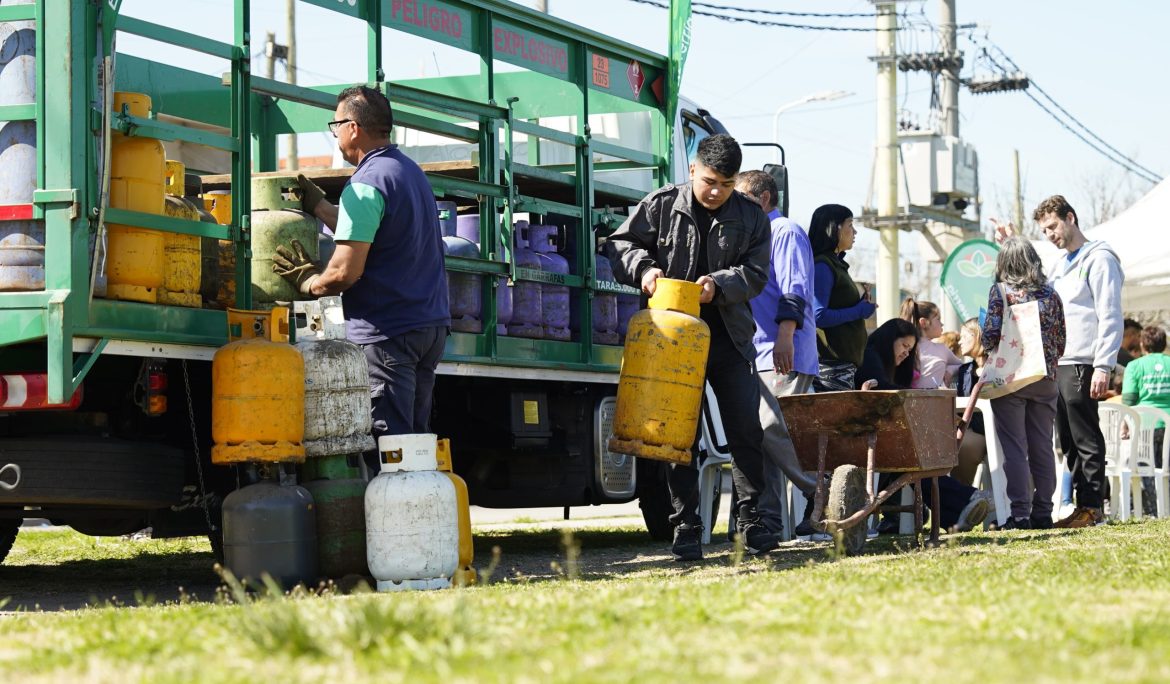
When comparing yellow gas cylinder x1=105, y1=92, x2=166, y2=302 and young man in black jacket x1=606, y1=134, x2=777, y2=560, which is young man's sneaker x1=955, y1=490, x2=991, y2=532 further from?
yellow gas cylinder x1=105, y1=92, x2=166, y2=302

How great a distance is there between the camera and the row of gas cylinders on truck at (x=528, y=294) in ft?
27.3

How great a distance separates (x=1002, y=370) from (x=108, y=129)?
223 inches

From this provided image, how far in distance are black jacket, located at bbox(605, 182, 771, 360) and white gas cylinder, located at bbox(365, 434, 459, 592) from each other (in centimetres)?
171

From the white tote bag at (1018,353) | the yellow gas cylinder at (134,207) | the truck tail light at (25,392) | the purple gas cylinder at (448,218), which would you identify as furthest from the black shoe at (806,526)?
the truck tail light at (25,392)

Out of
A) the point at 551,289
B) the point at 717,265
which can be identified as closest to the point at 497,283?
the point at 551,289

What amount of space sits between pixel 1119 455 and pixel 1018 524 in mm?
2014

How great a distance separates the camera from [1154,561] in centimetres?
625

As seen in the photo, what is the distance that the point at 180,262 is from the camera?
678cm

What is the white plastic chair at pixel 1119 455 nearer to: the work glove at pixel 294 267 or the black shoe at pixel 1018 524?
the black shoe at pixel 1018 524

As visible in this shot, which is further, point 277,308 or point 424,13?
point 424,13

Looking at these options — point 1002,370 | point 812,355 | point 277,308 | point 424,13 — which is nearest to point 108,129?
point 277,308

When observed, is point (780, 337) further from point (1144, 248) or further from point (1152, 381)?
point (1144, 248)

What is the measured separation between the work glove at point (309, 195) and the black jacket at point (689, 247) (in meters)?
1.46

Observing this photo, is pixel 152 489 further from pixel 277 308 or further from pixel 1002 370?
pixel 1002 370
